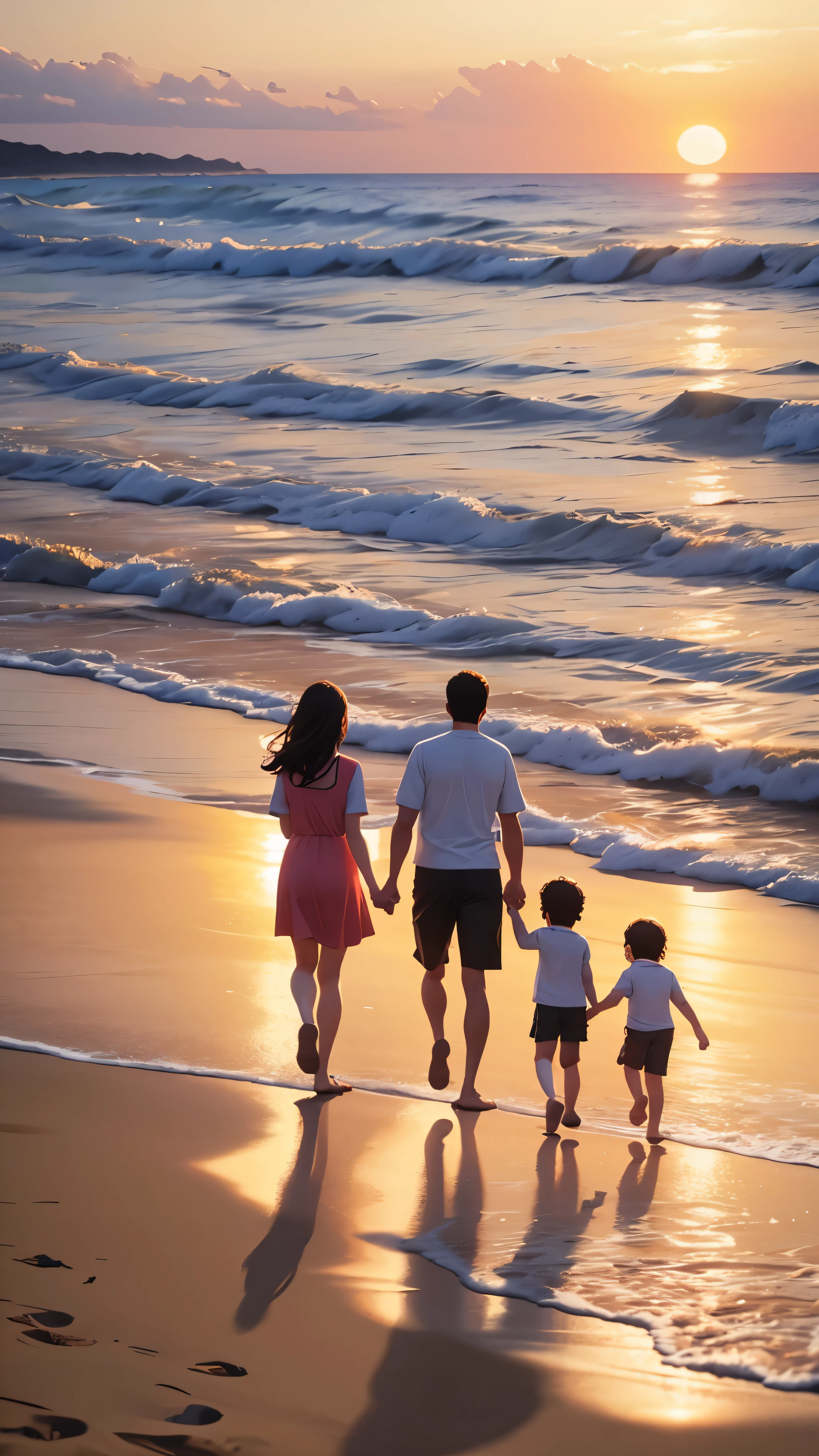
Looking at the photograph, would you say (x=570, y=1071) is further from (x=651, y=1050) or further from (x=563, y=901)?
(x=563, y=901)

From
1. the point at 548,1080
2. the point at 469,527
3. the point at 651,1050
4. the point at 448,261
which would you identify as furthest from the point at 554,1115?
the point at 448,261

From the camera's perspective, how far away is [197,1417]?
2443 millimetres

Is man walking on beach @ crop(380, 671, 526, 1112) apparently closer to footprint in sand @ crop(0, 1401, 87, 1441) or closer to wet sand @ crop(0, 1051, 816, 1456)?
wet sand @ crop(0, 1051, 816, 1456)

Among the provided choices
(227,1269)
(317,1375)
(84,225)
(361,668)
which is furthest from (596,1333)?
(84,225)

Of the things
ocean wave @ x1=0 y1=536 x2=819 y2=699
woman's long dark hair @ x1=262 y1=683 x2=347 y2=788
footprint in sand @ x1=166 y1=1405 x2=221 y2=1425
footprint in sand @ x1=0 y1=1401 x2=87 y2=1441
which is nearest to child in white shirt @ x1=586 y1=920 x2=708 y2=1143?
woman's long dark hair @ x1=262 y1=683 x2=347 y2=788

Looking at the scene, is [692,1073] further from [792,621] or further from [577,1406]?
[792,621]

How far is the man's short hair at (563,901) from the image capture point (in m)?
4.20

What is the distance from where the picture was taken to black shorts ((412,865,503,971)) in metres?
A: 4.33

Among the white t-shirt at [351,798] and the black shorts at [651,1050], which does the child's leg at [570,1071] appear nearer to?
the black shorts at [651,1050]

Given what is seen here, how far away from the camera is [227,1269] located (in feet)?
9.93

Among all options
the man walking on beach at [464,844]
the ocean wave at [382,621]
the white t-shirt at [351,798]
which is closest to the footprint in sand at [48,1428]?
the man walking on beach at [464,844]

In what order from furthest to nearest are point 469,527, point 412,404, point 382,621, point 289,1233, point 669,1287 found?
point 412,404, point 469,527, point 382,621, point 289,1233, point 669,1287

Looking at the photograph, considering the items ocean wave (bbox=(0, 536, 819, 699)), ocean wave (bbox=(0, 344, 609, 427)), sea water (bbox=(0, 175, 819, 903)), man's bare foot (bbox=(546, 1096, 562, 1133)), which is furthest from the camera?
ocean wave (bbox=(0, 344, 609, 427))

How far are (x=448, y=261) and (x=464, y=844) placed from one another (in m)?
46.7
